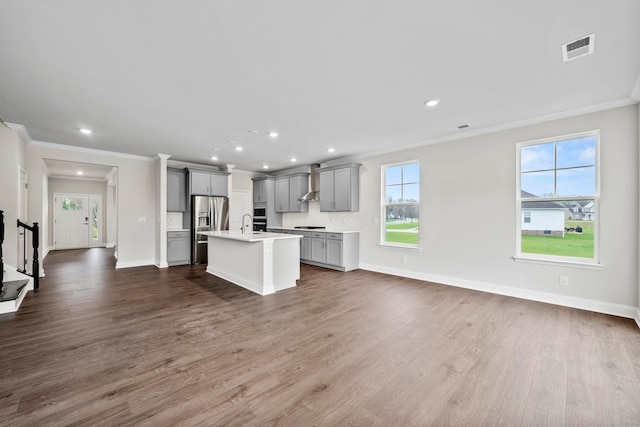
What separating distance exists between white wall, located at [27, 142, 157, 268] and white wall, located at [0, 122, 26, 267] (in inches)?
51.6

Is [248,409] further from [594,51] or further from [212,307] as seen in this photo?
[594,51]

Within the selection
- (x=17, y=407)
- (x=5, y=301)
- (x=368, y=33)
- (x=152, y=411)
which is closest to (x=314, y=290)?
(x=152, y=411)

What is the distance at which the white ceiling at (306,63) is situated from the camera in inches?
72.9

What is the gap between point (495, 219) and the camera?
4.21 metres

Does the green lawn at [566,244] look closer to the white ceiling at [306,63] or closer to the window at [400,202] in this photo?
the white ceiling at [306,63]

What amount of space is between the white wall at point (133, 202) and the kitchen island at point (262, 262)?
2575 mm

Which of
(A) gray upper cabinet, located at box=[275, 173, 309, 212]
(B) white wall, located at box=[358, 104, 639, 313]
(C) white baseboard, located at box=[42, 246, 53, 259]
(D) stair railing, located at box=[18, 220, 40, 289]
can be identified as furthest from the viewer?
(C) white baseboard, located at box=[42, 246, 53, 259]

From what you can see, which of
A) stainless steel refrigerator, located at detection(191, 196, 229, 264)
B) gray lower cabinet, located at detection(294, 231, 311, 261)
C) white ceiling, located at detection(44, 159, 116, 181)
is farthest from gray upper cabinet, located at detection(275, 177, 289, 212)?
white ceiling, located at detection(44, 159, 116, 181)

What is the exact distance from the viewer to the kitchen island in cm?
418

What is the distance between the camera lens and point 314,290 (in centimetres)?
436

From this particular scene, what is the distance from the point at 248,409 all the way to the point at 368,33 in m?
2.73

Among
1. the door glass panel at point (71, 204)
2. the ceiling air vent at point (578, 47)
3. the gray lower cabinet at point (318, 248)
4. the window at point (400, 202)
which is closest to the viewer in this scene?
the ceiling air vent at point (578, 47)

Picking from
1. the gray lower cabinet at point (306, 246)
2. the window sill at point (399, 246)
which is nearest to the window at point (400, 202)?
the window sill at point (399, 246)

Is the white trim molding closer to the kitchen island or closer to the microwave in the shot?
the kitchen island
